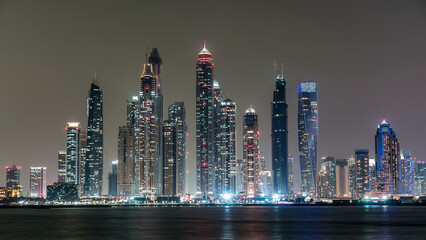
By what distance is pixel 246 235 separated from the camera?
9156 cm

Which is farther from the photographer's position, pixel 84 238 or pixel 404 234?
pixel 404 234

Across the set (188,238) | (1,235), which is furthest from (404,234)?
(1,235)

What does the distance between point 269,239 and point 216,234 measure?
40.0 feet

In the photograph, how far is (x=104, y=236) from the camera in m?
90.6

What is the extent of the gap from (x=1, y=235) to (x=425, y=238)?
198 feet

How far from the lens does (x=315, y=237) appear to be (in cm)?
8775

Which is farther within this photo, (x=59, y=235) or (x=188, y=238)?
(x=59, y=235)

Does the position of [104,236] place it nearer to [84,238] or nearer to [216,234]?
[84,238]

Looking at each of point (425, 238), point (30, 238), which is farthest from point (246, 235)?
point (30, 238)

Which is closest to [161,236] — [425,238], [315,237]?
[315,237]

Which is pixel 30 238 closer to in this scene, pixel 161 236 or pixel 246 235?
pixel 161 236

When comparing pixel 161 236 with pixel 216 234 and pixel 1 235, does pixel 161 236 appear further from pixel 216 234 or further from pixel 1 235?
pixel 1 235

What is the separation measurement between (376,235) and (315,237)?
9.56 metres

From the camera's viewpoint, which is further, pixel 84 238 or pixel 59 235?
pixel 59 235
